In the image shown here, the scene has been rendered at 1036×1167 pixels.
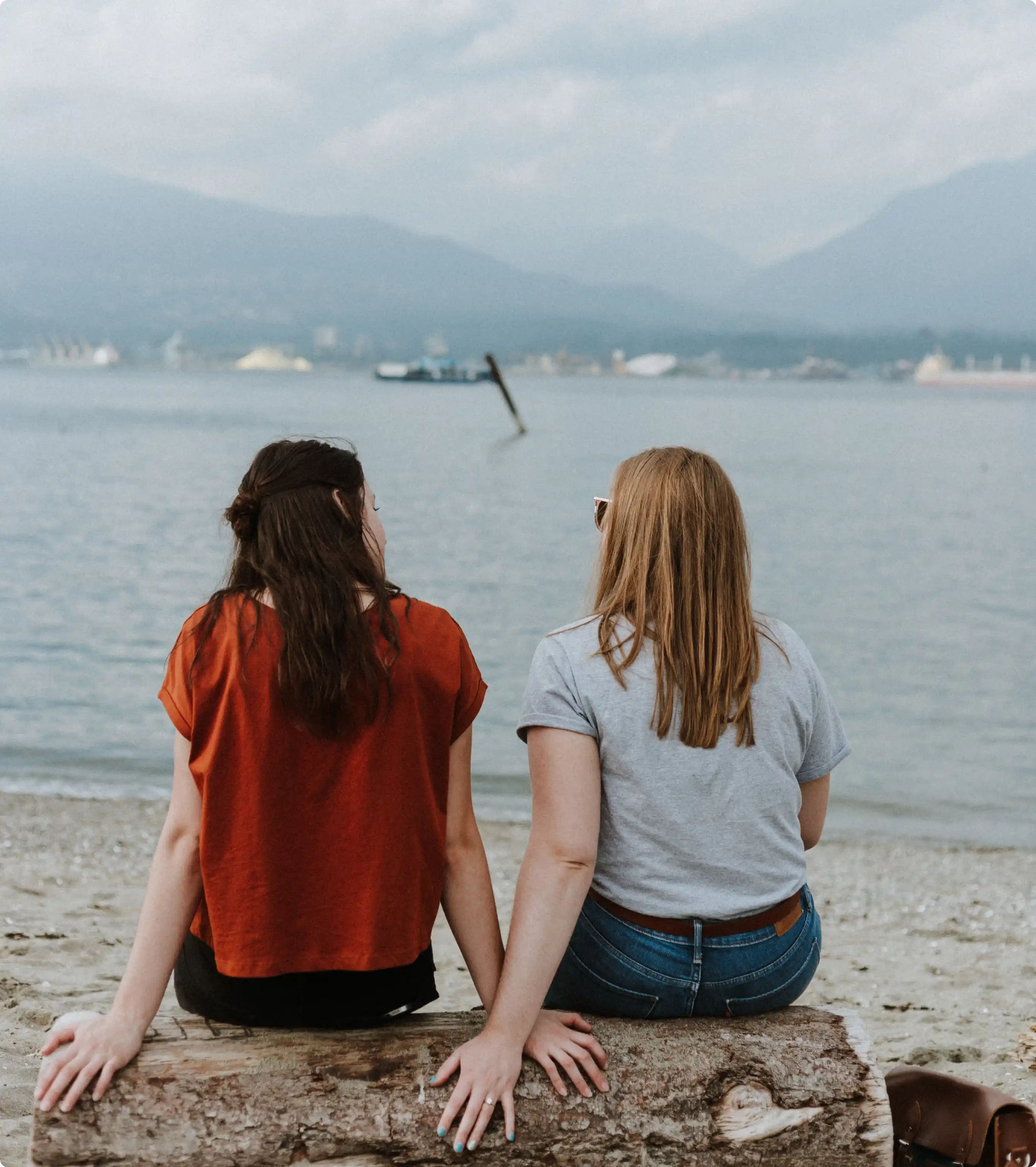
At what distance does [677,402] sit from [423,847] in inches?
4218

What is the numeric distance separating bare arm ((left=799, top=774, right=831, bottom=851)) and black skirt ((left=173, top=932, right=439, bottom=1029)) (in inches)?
29.4

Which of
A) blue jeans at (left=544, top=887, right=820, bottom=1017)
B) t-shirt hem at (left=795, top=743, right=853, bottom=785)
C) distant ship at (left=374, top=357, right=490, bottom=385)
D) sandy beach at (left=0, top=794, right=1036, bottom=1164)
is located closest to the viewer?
blue jeans at (left=544, top=887, right=820, bottom=1017)

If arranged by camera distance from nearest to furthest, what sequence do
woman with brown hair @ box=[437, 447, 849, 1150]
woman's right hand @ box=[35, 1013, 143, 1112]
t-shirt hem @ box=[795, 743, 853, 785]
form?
woman's right hand @ box=[35, 1013, 143, 1112]
woman with brown hair @ box=[437, 447, 849, 1150]
t-shirt hem @ box=[795, 743, 853, 785]

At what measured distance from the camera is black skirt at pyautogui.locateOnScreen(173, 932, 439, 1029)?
2.08m

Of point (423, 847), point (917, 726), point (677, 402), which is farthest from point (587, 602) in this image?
point (677, 402)

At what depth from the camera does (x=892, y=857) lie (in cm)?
653

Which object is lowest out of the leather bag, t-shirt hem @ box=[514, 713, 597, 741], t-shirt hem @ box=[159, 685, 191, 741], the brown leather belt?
the leather bag

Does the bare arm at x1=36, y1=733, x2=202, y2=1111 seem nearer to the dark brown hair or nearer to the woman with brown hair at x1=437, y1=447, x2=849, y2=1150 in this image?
the dark brown hair

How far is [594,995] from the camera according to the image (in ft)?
7.14

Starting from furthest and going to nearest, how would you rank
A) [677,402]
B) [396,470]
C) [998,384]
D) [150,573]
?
[998,384] → [677,402] → [396,470] → [150,573]

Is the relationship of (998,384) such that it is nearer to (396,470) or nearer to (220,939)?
(396,470)

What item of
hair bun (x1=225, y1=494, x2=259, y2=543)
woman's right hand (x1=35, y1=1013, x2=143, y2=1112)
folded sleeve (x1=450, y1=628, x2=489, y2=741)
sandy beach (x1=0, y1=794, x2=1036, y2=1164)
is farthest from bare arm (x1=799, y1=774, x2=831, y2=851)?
woman's right hand (x1=35, y1=1013, x2=143, y2=1112)

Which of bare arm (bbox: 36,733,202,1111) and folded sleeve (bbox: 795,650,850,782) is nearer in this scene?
bare arm (bbox: 36,733,202,1111)

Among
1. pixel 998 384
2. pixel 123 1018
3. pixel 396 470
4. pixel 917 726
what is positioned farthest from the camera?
pixel 998 384
